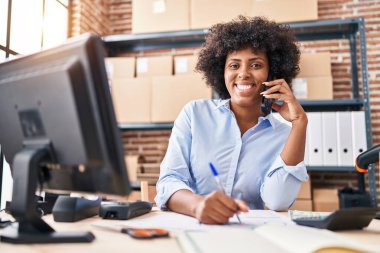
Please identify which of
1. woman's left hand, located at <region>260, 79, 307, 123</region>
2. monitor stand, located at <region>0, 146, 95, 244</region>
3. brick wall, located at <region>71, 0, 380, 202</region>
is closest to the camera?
monitor stand, located at <region>0, 146, 95, 244</region>

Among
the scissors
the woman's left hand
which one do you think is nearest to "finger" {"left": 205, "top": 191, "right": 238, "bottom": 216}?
the scissors

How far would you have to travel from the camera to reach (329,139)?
2.49 m

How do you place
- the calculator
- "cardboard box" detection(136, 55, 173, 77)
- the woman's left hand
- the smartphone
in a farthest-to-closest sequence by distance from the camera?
"cardboard box" detection(136, 55, 173, 77) → the smartphone → the woman's left hand → the calculator

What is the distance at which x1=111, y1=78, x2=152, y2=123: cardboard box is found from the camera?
2.79 meters

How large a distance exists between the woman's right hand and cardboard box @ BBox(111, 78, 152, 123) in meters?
2.00

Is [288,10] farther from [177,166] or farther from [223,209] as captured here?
[223,209]

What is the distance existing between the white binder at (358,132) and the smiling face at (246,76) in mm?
1253

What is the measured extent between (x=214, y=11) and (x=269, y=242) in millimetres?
2412

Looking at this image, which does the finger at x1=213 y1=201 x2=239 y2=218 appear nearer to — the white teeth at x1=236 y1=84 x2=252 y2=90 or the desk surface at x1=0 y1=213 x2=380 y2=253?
the desk surface at x1=0 y1=213 x2=380 y2=253

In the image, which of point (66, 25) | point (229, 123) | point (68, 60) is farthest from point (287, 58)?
point (66, 25)

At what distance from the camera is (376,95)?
3.01 metres

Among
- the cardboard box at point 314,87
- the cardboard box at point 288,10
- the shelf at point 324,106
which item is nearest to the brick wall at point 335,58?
the shelf at point 324,106

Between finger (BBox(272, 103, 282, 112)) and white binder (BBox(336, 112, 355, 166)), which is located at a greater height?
finger (BBox(272, 103, 282, 112))

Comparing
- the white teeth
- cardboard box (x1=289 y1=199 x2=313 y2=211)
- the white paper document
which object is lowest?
cardboard box (x1=289 y1=199 x2=313 y2=211)
